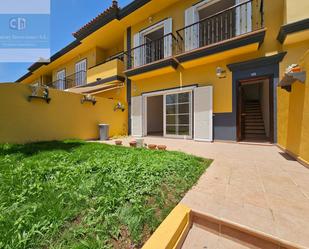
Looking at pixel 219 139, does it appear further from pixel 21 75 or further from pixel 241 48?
pixel 21 75

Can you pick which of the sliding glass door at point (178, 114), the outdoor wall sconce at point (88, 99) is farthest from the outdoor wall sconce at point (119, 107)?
the sliding glass door at point (178, 114)

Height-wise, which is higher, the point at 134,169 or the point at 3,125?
the point at 3,125

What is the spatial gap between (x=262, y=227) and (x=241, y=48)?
23.0 ft

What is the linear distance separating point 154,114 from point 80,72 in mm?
7973

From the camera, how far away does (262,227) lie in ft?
6.37

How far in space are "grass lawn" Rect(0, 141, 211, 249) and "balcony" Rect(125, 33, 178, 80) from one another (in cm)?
669

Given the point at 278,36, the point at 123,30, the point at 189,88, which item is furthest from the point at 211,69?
the point at 123,30

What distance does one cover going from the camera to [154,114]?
13.8m

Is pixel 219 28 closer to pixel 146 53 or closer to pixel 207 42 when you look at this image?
pixel 207 42

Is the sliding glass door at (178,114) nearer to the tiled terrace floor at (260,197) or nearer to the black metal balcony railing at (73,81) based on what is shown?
the tiled terrace floor at (260,197)

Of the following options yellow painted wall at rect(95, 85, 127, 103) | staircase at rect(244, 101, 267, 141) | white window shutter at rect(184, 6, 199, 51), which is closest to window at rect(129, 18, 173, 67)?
yellow painted wall at rect(95, 85, 127, 103)

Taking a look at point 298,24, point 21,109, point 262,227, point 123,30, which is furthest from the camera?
point 123,30
